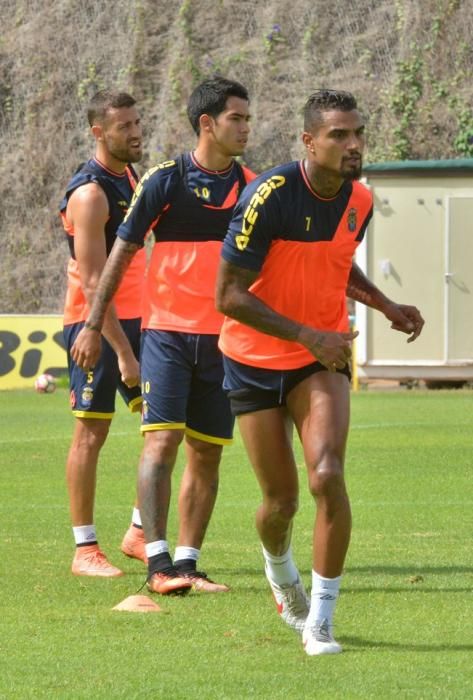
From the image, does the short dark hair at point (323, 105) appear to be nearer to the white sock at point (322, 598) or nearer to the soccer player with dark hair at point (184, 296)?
the soccer player with dark hair at point (184, 296)

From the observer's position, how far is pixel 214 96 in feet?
27.0

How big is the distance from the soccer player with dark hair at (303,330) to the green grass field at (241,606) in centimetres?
32

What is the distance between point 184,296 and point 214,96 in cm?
100

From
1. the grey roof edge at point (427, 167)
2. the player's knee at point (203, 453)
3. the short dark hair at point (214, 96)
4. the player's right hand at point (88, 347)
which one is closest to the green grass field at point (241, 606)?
the player's knee at point (203, 453)

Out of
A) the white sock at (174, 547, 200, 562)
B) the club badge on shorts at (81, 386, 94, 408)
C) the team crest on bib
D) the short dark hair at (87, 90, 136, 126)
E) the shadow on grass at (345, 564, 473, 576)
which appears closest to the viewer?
the team crest on bib

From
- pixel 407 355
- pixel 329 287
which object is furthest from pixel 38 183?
pixel 329 287

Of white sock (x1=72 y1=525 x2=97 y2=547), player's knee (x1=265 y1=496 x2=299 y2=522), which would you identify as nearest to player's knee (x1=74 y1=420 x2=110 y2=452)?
white sock (x1=72 y1=525 x2=97 y2=547)

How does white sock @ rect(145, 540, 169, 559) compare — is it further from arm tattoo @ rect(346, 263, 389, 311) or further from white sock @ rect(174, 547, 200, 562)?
arm tattoo @ rect(346, 263, 389, 311)

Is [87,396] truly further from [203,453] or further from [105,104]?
[105,104]

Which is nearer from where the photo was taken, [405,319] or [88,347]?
[405,319]

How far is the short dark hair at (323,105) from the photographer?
21.9 feet

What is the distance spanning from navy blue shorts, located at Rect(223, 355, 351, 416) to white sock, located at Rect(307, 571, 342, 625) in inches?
29.7

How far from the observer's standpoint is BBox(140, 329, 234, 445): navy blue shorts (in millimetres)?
8281

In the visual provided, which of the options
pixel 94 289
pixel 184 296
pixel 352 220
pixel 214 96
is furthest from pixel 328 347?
pixel 94 289
